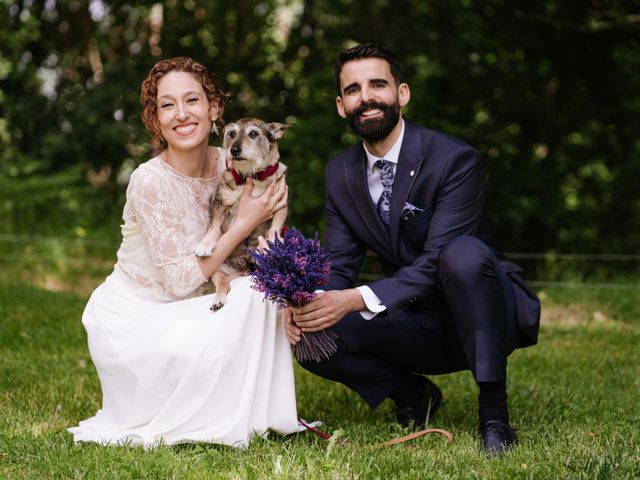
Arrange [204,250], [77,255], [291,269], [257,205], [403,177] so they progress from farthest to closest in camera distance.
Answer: [77,255]
[403,177]
[257,205]
[204,250]
[291,269]

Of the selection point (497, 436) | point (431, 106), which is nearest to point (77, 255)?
point (431, 106)

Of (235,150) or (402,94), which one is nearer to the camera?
(235,150)

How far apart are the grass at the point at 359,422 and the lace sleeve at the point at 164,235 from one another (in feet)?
2.20

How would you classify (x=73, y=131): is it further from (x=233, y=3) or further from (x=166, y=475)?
(x=166, y=475)

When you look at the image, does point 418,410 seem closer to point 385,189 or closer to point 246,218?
point 385,189

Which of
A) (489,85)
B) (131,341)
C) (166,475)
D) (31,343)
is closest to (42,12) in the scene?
(489,85)

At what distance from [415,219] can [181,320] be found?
1.09m

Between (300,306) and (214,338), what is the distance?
362mm

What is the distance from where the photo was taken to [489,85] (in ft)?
28.0

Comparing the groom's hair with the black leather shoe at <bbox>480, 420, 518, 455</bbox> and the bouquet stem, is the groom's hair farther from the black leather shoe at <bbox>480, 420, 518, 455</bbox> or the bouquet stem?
the black leather shoe at <bbox>480, 420, 518, 455</bbox>

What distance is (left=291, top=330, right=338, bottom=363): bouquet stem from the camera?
11.0 ft

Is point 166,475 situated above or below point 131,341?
below

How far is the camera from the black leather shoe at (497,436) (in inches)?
124

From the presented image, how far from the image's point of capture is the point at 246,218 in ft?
11.3
